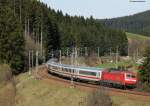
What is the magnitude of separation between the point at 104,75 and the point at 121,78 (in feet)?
17.8

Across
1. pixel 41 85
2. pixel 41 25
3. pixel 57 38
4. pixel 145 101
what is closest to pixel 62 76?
pixel 41 85

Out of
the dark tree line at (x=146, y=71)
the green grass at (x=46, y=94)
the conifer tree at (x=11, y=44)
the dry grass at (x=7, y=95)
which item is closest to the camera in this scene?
the green grass at (x=46, y=94)

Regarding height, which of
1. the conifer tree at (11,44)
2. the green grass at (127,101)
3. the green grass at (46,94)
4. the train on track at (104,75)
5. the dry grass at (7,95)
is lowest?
the dry grass at (7,95)

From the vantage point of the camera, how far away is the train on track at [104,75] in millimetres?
67625

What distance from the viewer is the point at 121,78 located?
67.8m

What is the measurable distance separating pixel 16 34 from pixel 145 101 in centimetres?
6725

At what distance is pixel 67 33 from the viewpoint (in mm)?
181000

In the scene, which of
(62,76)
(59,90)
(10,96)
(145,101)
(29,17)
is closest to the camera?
(145,101)

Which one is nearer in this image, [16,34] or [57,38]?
[16,34]

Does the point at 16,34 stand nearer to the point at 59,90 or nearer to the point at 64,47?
the point at 59,90

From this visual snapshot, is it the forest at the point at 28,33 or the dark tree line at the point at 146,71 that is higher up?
the forest at the point at 28,33

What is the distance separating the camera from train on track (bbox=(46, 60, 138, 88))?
6762 centimetres

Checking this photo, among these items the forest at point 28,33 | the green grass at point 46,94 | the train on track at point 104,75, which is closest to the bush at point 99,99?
the green grass at point 46,94

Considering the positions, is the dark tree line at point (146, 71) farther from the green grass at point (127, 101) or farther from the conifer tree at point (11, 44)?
the conifer tree at point (11, 44)
